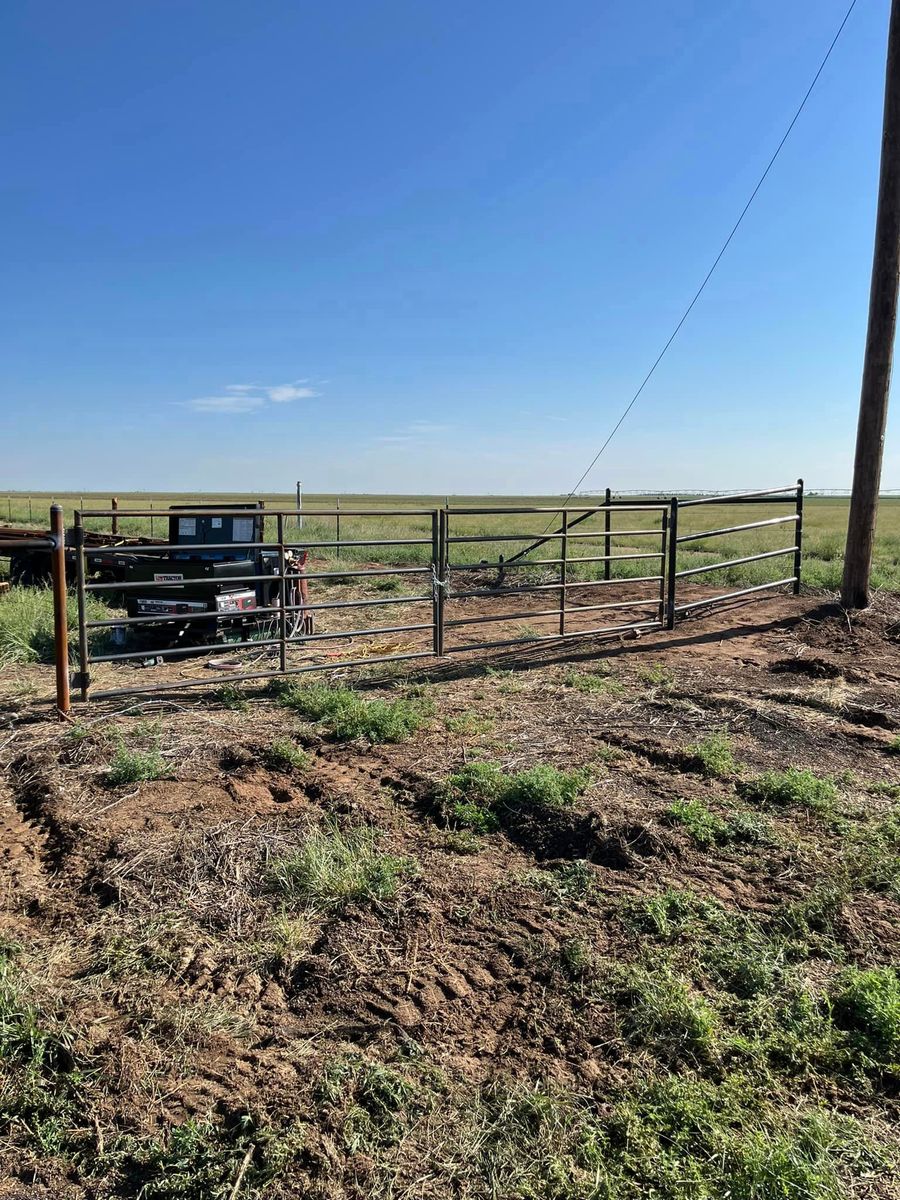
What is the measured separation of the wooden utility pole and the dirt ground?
367cm

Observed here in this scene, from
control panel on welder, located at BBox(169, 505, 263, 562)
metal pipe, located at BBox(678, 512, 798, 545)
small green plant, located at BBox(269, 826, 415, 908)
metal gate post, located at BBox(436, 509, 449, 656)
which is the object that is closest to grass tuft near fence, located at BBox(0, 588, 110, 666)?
control panel on welder, located at BBox(169, 505, 263, 562)

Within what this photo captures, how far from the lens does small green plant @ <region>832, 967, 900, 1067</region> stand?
2.45 metres

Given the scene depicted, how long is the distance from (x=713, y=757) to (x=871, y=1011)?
2368mm

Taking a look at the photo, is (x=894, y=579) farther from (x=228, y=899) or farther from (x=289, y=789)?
(x=228, y=899)

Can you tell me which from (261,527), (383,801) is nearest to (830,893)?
(383,801)

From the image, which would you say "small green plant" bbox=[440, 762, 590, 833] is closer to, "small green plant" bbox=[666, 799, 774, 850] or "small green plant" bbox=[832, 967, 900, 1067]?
"small green plant" bbox=[666, 799, 774, 850]

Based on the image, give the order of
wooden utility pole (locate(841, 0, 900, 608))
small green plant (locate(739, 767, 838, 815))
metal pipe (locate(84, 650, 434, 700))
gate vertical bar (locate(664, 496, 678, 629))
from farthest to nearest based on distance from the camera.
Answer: wooden utility pole (locate(841, 0, 900, 608)) → gate vertical bar (locate(664, 496, 678, 629)) → metal pipe (locate(84, 650, 434, 700)) → small green plant (locate(739, 767, 838, 815))

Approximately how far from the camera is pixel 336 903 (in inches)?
128

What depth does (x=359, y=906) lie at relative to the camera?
3219 millimetres

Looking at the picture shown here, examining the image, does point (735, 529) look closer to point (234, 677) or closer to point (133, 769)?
point (234, 677)

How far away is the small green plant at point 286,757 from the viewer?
487 centimetres

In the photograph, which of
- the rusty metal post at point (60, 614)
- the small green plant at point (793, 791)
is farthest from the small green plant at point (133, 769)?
the small green plant at point (793, 791)

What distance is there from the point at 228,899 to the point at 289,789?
1257 millimetres

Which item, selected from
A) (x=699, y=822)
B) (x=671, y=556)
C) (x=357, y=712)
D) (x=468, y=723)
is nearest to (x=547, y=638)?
(x=671, y=556)
